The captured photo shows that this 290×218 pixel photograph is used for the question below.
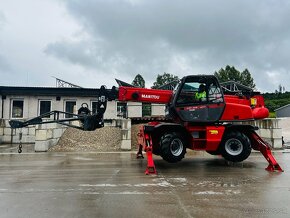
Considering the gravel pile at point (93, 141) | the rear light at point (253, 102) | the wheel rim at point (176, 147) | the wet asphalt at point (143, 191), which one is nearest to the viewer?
the wet asphalt at point (143, 191)

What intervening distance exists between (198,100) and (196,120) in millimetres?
722

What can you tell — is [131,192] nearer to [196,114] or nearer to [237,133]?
[196,114]

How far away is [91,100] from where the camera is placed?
2602 cm

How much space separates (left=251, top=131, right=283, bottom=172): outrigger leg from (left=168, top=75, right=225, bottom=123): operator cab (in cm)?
173

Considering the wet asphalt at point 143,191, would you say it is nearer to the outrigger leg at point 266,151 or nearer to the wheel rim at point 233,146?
the outrigger leg at point 266,151

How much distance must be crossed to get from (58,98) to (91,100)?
276cm

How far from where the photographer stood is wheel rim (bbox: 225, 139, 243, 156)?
10.9 metres

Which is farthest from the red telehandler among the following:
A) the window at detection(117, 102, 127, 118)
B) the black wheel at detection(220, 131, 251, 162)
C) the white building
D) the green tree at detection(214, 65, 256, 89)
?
the green tree at detection(214, 65, 256, 89)

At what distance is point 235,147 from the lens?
10.9 meters

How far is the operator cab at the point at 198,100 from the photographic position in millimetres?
10539

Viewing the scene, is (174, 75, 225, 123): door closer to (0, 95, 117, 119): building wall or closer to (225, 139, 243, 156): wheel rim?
(225, 139, 243, 156): wheel rim

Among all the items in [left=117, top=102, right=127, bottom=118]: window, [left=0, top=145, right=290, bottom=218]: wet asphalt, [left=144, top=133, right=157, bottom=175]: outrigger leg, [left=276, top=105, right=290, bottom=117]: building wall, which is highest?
[left=276, top=105, right=290, bottom=117]: building wall

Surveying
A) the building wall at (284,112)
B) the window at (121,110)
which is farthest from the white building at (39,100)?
the building wall at (284,112)

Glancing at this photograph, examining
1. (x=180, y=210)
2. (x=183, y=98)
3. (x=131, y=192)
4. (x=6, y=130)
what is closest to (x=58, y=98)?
(x=6, y=130)
